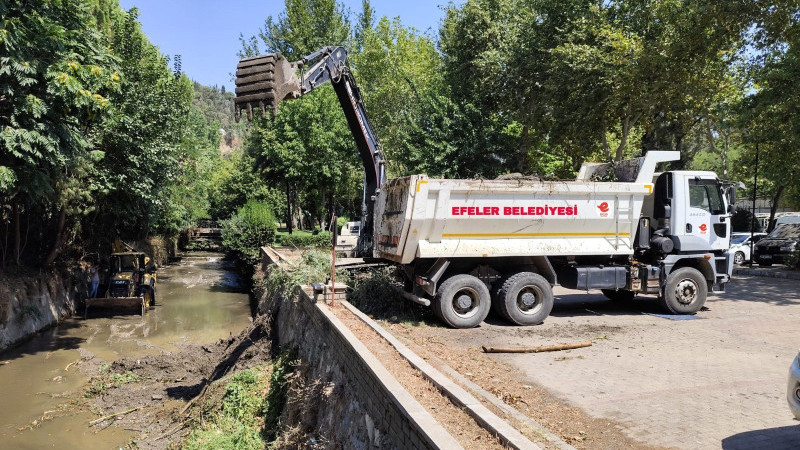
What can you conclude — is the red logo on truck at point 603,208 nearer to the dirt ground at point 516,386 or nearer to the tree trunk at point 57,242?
the dirt ground at point 516,386

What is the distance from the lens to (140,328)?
59.0ft

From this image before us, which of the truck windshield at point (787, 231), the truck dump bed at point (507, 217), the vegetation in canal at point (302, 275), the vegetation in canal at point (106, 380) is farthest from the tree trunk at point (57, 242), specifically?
the truck windshield at point (787, 231)

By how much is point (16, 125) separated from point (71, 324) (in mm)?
9305

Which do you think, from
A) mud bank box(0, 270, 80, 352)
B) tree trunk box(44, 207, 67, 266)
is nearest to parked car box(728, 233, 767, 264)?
tree trunk box(44, 207, 67, 266)

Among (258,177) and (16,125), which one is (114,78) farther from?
(258,177)

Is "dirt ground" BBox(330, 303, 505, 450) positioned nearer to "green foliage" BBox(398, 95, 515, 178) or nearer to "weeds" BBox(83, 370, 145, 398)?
"weeds" BBox(83, 370, 145, 398)

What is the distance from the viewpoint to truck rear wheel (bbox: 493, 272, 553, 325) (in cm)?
1017

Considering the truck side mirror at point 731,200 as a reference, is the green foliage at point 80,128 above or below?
above

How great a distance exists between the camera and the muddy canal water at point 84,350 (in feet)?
32.9

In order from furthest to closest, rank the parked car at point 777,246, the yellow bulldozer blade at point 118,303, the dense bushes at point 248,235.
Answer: the dense bushes at point 248,235 → the parked car at point 777,246 → the yellow bulldozer blade at point 118,303

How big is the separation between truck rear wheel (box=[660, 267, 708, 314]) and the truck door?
0.73 metres

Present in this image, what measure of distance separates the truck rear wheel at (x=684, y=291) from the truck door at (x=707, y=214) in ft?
2.39

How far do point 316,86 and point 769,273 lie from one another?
17.0 meters

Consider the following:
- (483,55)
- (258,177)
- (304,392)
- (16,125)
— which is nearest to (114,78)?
(16,125)
